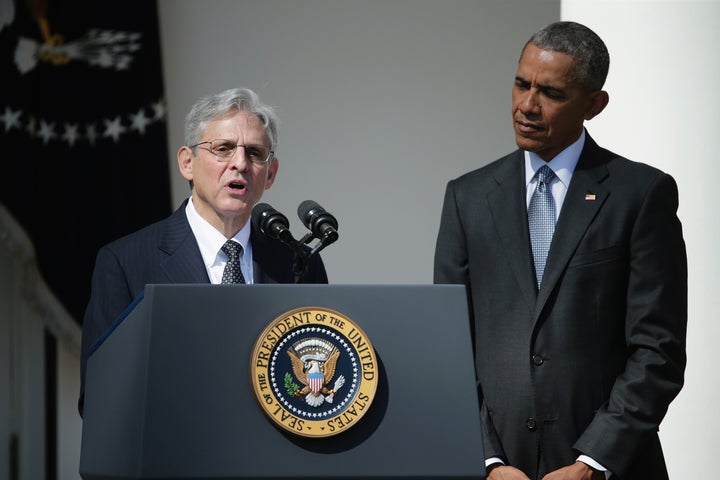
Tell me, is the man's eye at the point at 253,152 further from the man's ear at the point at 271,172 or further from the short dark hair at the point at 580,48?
the short dark hair at the point at 580,48

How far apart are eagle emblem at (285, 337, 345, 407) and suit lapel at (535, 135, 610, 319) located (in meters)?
0.88

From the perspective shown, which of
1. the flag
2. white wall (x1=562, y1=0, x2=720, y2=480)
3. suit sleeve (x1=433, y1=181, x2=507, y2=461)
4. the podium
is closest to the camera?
the podium

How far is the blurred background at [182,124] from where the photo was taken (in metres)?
5.82

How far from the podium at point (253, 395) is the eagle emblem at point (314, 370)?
0.22 feet

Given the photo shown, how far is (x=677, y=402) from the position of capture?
3.96 meters

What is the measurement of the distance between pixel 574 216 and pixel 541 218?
10 centimetres

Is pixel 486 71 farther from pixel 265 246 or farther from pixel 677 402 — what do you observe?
pixel 265 246

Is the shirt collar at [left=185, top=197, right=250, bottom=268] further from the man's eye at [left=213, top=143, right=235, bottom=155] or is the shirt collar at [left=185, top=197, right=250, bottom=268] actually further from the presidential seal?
the presidential seal

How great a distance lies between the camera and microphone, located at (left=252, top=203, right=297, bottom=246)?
2510mm

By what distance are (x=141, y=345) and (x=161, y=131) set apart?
158 inches

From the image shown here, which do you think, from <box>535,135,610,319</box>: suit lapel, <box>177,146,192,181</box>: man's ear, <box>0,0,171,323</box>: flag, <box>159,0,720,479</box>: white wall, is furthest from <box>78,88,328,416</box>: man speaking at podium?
<box>159,0,720,479</box>: white wall

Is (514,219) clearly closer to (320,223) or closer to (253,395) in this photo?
(320,223)

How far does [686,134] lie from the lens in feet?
13.1

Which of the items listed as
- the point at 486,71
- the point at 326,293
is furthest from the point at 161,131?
the point at 326,293
